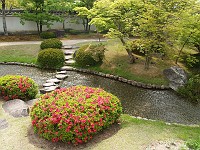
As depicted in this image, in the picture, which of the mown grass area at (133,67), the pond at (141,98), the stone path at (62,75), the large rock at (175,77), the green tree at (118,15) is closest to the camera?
the pond at (141,98)

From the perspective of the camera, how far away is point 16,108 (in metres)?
8.59

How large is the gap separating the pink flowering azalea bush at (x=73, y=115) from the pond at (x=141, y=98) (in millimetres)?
2831

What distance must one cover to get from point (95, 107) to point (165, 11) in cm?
769

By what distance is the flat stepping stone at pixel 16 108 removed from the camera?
8.27m

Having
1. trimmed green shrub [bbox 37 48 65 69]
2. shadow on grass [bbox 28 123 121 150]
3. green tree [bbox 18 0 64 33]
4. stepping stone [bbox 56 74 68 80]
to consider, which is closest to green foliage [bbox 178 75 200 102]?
shadow on grass [bbox 28 123 121 150]

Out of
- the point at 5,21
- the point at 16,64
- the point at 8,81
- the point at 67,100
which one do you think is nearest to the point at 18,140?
the point at 67,100

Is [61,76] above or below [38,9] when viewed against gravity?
below

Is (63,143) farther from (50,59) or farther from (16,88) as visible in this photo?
(50,59)

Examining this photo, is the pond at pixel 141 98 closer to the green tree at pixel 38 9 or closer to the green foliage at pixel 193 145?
Result: the green foliage at pixel 193 145

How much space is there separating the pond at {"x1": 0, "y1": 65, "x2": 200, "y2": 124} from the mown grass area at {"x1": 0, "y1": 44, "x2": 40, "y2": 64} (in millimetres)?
1031

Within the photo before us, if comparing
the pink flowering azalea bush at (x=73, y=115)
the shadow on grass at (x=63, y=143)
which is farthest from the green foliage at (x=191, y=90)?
the shadow on grass at (x=63, y=143)

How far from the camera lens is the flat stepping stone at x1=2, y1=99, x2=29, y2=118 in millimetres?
8273

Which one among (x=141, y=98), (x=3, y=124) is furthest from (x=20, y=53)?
(x=3, y=124)

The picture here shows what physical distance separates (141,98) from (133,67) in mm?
3589
